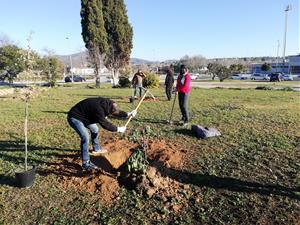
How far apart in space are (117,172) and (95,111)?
122 centimetres

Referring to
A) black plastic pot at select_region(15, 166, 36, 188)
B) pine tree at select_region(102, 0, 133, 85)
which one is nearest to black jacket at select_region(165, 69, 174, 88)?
black plastic pot at select_region(15, 166, 36, 188)

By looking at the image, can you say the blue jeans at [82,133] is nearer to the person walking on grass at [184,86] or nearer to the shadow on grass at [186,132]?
the shadow on grass at [186,132]

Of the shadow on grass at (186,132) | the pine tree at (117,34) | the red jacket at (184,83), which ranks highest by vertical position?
the pine tree at (117,34)

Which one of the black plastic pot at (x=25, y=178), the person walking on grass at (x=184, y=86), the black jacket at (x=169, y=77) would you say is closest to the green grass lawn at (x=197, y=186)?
the black plastic pot at (x=25, y=178)

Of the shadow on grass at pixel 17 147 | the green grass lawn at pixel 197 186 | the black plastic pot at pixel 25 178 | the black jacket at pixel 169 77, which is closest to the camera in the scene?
the green grass lawn at pixel 197 186

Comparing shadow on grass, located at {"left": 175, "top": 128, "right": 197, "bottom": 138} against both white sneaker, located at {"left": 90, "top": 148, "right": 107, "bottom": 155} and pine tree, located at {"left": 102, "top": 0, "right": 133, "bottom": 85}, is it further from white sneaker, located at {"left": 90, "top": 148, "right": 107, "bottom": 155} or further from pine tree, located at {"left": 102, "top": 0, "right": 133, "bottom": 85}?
pine tree, located at {"left": 102, "top": 0, "right": 133, "bottom": 85}

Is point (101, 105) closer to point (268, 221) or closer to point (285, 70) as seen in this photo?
point (268, 221)

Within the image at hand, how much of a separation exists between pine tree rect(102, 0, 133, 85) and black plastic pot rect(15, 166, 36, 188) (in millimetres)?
28381

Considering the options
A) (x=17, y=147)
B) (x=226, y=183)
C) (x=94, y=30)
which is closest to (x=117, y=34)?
(x=94, y=30)

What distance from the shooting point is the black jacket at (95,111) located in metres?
5.21

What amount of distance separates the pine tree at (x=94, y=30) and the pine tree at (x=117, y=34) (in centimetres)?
113

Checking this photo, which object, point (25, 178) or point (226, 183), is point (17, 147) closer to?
point (25, 178)

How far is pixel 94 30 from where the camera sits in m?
31.4

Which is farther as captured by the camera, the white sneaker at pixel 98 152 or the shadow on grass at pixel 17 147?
the shadow on grass at pixel 17 147
